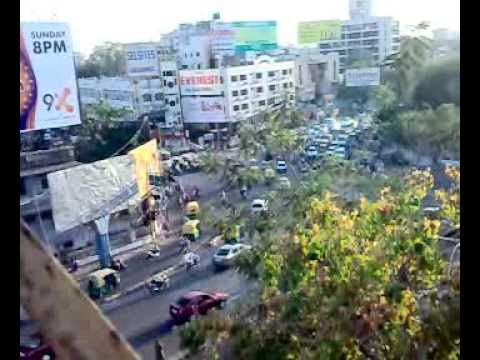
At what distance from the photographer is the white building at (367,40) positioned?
1.36 m

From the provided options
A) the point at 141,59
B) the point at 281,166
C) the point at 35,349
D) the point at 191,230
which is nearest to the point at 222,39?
the point at 141,59

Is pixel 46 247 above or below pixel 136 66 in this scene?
below

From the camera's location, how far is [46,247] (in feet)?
4.44

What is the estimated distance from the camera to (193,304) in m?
1.37

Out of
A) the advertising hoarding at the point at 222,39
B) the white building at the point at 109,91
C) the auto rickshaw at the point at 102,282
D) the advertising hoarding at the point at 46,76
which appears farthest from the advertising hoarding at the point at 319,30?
the auto rickshaw at the point at 102,282

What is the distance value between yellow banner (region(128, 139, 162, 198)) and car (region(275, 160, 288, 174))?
27 centimetres

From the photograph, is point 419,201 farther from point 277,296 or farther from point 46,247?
point 46,247

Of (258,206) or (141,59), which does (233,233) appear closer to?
(258,206)

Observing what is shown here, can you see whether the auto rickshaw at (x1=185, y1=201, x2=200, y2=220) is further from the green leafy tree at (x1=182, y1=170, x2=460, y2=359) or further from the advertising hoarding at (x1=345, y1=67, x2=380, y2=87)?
the advertising hoarding at (x1=345, y1=67, x2=380, y2=87)

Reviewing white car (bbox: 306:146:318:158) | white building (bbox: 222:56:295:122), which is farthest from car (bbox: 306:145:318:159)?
white building (bbox: 222:56:295:122)

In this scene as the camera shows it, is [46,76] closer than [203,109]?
Yes

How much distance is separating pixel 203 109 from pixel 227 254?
341 mm

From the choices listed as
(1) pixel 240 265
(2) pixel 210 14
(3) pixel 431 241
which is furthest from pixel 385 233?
(2) pixel 210 14
